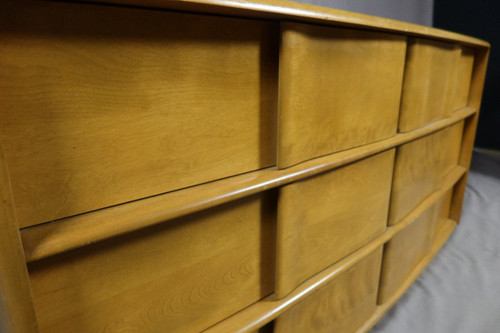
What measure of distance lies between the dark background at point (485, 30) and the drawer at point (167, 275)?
2382mm

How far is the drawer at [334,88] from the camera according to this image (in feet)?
2.02

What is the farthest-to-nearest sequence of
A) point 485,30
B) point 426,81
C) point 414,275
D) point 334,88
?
point 485,30 → point 414,275 → point 426,81 → point 334,88

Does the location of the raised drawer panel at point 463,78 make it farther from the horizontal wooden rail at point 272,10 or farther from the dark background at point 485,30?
the dark background at point 485,30

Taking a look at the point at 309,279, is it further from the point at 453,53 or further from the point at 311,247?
the point at 453,53

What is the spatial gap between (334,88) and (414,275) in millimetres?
923

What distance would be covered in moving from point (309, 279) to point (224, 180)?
1.18ft

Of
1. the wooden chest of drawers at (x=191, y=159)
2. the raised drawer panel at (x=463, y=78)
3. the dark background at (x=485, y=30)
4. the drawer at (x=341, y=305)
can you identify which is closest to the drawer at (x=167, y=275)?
the wooden chest of drawers at (x=191, y=159)

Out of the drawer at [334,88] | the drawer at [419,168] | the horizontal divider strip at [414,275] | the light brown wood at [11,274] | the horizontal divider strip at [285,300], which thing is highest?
the drawer at [334,88]

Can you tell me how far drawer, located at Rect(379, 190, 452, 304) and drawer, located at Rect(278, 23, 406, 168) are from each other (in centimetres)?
40

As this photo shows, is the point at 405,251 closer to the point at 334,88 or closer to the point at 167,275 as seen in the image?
the point at 334,88

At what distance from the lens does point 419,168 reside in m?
1.15

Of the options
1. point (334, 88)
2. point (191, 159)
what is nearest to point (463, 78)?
point (334, 88)

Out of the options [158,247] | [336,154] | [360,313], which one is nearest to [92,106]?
[158,247]

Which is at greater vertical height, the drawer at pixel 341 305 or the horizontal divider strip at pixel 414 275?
the drawer at pixel 341 305
